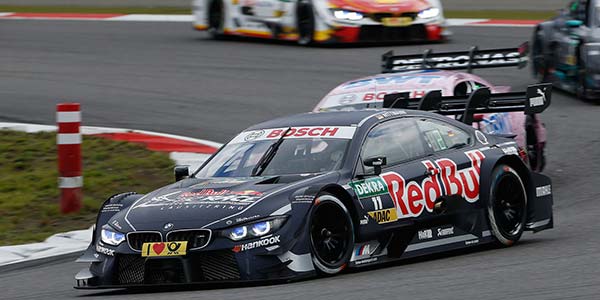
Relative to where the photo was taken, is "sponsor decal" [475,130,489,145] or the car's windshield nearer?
the car's windshield

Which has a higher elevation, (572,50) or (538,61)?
(572,50)

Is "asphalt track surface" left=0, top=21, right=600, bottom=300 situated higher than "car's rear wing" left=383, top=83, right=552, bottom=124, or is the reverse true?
"car's rear wing" left=383, top=83, right=552, bottom=124

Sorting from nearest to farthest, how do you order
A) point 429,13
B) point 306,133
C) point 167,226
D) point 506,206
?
point 167,226
point 306,133
point 506,206
point 429,13

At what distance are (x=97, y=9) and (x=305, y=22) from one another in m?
8.33

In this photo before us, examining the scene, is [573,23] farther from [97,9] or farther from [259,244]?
[97,9]

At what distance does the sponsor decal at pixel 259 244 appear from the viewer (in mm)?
7781

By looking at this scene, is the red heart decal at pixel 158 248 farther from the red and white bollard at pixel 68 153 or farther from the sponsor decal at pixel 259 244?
the red and white bollard at pixel 68 153

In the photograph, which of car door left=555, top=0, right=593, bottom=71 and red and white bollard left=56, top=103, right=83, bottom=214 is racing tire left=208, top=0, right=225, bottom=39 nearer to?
car door left=555, top=0, right=593, bottom=71

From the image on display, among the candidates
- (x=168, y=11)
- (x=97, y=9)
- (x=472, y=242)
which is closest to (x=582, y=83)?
(x=472, y=242)

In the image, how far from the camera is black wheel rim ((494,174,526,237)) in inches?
379

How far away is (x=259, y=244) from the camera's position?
7.82 metres

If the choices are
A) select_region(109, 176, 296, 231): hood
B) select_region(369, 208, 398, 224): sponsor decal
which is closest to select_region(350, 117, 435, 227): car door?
select_region(369, 208, 398, 224): sponsor decal

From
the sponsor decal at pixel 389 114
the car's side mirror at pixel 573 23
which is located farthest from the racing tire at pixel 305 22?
the sponsor decal at pixel 389 114

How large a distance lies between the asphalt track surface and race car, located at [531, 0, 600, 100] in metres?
0.29
